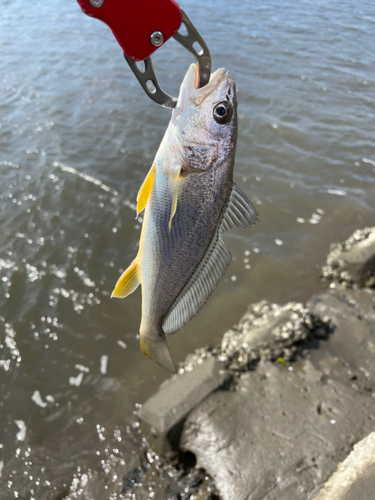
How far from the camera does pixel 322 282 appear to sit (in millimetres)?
6020

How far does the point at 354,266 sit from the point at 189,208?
4.52 meters

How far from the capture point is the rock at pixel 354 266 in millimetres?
5617

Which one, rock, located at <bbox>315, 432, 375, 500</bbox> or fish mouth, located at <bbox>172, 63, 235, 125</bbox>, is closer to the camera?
fish mouth, located at <bbox>172, 63, 235, 125</bbox>

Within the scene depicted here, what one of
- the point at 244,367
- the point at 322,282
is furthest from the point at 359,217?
the point at 244,367

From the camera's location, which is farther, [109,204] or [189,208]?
[109,204]

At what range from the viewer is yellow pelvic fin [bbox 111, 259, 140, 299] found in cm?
212

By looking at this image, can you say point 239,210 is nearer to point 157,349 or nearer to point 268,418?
point 157,349

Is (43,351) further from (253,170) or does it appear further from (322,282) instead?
(253,170)

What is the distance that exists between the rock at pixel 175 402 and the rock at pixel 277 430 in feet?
0.34

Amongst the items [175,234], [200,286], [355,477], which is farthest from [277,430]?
[175,234]

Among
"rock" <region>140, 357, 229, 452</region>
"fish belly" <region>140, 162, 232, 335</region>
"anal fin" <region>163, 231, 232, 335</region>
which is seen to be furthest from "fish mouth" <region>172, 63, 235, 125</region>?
"rock" <region>140, 357, 229, 452</region>

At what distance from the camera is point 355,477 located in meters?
3.03

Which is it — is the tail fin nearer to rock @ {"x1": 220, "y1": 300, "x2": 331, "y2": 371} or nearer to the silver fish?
the silver fish

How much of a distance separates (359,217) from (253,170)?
2.27 metres
